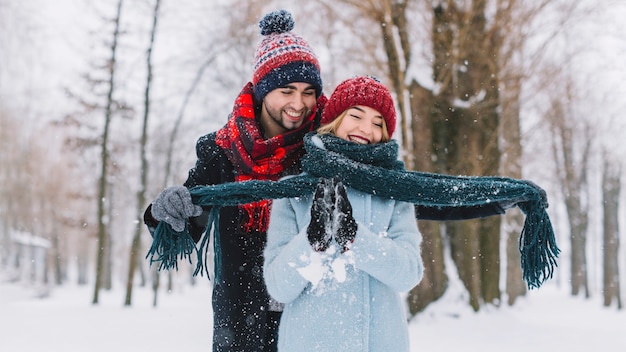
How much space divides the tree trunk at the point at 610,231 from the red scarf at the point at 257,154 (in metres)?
19.2

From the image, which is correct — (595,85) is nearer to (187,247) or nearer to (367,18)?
(367,18)

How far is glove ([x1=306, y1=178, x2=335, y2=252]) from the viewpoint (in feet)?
5.27

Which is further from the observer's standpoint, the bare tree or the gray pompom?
the bare tree

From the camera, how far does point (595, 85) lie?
522 inches

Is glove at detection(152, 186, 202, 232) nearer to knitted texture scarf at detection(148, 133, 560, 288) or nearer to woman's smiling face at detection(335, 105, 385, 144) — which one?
knitted texture scarf at detection(148, 133, 560, 288)

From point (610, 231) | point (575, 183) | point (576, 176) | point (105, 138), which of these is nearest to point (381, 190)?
point (105, 138)

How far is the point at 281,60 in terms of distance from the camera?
233cm

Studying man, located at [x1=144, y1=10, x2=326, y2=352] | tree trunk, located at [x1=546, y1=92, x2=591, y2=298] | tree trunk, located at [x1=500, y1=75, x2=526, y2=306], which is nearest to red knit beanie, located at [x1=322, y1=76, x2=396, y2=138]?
man, located at [x1=144, y1=10, x2=326, y2=352]

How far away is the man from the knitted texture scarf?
0.68ft

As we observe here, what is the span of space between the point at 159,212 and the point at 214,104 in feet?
48.9

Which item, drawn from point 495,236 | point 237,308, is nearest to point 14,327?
point 495,236

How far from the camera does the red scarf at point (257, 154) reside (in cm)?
219

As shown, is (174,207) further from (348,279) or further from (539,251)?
(539,251)

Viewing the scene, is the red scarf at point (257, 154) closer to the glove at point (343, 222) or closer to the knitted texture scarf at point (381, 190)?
the knitted texture scarf at point (381, 190)
